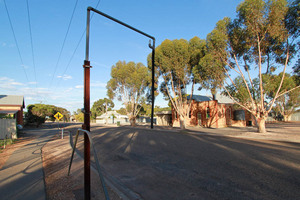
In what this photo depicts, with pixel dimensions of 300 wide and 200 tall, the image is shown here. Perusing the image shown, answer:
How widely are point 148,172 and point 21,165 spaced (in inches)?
209

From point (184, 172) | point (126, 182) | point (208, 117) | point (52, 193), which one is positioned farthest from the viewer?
point (208, 117)

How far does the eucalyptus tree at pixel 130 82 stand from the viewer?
3720 cm

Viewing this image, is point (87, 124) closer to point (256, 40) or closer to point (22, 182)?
point (22, 182)

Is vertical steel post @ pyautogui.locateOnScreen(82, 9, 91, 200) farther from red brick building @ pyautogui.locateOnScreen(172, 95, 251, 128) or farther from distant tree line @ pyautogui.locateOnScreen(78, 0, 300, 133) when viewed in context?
red brick building @ pyautogui.locateOnScreen(172, 95, 251, 128)

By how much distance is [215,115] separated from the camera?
99.6 ft

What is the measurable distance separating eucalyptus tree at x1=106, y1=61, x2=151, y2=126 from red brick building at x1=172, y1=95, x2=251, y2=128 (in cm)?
1157

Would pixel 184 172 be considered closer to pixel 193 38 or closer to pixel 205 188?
pixel 205 188

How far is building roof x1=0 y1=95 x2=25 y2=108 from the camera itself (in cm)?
3111

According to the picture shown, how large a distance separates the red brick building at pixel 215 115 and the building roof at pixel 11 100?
106 feet

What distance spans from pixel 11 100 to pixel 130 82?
2238 centimetres

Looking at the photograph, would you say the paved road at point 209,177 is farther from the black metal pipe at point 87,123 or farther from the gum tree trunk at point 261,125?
the gum tree trunk at point 261,125

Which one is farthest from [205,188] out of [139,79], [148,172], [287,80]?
[287,80]

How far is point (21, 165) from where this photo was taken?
709cm

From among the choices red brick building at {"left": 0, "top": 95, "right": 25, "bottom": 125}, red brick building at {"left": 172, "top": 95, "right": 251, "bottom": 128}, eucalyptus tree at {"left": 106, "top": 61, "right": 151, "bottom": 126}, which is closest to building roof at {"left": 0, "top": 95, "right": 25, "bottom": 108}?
red brick building at {"left": 0, "top": 95, "right": 25, "bottom": 125}
